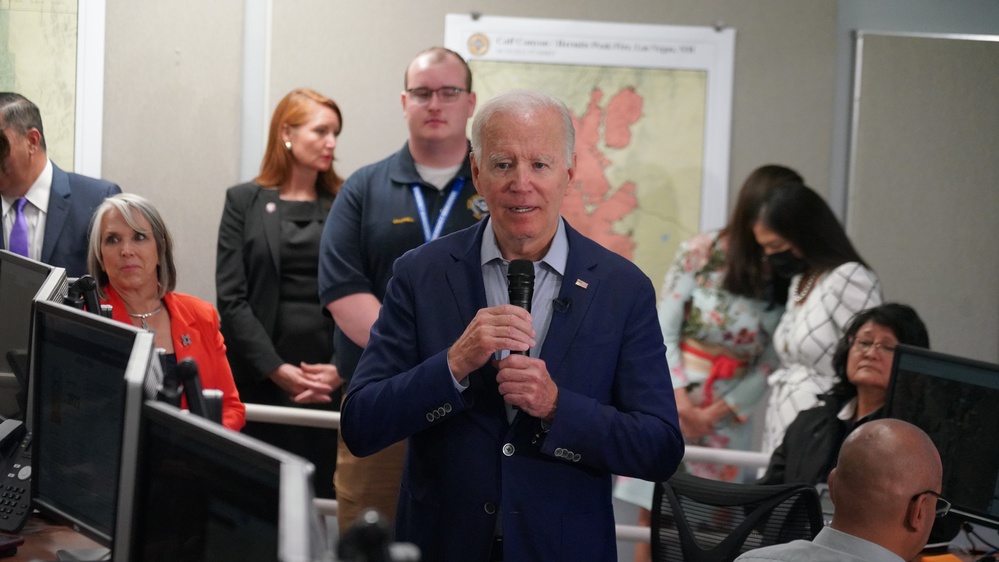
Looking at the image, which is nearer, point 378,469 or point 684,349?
point 378,469

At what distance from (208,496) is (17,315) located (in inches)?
59.1

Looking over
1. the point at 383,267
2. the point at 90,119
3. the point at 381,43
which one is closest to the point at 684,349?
the point at 383,267

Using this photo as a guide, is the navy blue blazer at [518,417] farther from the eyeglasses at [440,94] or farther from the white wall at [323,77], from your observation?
the white wall at [323,77]

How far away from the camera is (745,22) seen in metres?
5.02

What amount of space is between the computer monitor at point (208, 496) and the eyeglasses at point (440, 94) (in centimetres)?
187

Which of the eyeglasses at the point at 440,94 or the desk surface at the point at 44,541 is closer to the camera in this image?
the desk surface at the point at 44,541

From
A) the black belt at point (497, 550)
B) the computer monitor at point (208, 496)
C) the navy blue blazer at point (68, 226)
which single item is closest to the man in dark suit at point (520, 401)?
the black belt at point (497, 550)

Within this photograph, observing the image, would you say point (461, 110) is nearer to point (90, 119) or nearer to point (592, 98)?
point (592, 98)

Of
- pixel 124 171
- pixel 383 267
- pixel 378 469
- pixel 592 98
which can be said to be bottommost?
pixel 378 469

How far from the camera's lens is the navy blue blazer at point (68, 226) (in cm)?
363

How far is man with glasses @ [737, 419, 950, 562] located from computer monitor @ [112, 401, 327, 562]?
42.6 inches

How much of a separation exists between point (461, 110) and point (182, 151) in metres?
1.87

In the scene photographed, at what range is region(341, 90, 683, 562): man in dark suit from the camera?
2045 millimetres

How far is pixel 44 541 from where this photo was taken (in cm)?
240
